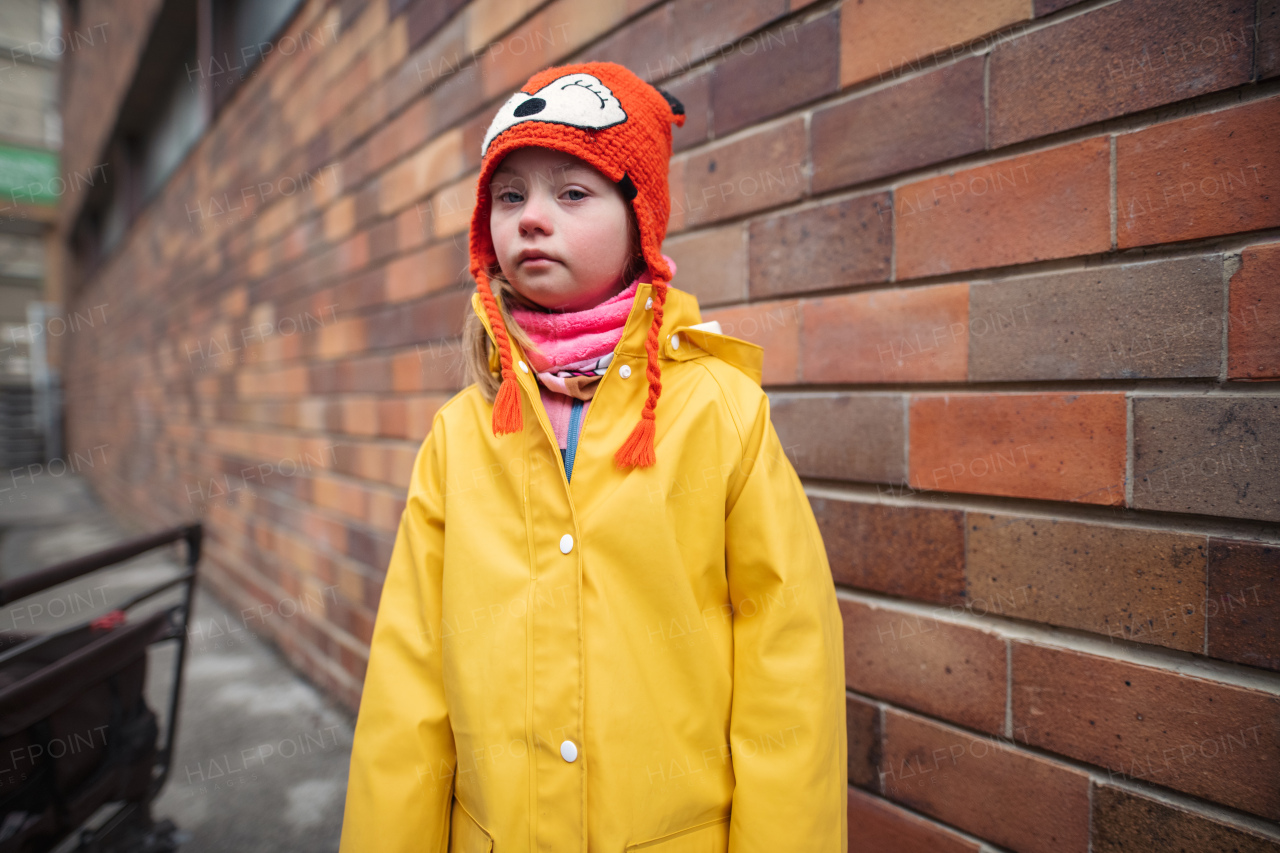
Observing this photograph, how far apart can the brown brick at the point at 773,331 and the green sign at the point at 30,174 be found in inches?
663

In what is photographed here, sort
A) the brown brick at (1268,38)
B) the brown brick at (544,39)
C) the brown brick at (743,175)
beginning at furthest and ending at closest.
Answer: the brown brick at (544,39) < the brown brick at (743,175) < the brown brick at (1268,38)

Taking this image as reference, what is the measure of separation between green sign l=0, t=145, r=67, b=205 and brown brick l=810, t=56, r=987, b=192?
16992 millimetres

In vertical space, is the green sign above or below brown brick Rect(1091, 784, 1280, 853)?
above

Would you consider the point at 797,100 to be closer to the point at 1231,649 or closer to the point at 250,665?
the point at 1231,649

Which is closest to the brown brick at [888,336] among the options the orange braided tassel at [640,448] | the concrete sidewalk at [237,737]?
the orange braided tassel at [640,448]

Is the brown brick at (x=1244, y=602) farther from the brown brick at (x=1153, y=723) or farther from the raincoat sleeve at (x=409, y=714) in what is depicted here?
the raincoat sleeve at (x=409, y=714)

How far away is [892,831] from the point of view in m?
1.24

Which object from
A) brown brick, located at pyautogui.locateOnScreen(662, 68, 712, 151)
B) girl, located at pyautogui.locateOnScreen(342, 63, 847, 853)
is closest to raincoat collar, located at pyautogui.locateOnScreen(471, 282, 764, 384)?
girl, located at pyautogui.locateOnScreen(342, 63, 847, 853)

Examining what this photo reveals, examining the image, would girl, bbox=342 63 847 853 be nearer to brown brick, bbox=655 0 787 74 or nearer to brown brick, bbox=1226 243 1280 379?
brown brick, bbox=655 0 787 74

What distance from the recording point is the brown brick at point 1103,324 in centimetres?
91

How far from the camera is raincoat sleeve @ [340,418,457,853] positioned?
1.01 m

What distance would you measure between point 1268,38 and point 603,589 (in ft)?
3.81

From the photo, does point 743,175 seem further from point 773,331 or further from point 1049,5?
point 1049,5

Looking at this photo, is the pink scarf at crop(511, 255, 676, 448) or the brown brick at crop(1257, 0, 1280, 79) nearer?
the brown brick at crop(1257, 0, 1280, 79)
